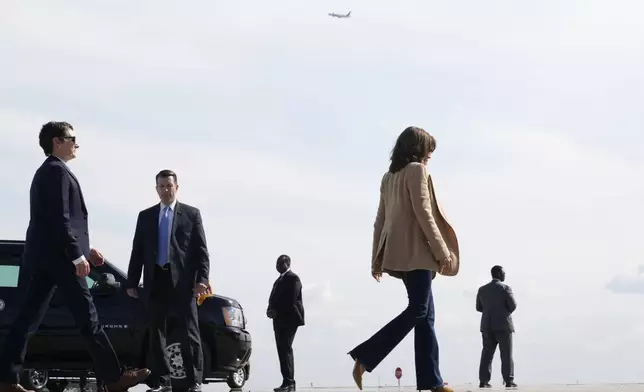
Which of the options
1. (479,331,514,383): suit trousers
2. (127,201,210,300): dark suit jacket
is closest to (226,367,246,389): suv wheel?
(127,201,210,300): dark suit jacket

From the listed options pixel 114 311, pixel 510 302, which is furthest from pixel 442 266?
pixel 510 302

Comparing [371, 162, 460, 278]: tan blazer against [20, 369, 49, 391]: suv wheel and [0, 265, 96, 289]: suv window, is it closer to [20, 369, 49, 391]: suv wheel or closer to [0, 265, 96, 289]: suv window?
[0, 265, 96, 289]: suv window

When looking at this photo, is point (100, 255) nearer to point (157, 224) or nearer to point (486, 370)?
point (157, 224)

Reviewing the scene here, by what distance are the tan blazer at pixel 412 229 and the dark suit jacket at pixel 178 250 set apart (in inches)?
72.7

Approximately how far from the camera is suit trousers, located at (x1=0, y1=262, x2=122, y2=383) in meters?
8.80

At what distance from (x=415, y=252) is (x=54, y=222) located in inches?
109

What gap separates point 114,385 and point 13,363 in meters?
0.79

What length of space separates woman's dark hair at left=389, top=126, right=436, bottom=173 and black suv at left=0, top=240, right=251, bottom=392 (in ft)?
15.5

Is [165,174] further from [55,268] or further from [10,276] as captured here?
[10,276]

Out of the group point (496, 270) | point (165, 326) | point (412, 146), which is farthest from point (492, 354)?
point (412, 146)

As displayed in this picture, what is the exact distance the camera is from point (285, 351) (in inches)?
572

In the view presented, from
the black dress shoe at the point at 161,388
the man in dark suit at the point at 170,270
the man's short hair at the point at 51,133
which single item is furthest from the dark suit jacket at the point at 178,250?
the man's short hair at the point at 51,133

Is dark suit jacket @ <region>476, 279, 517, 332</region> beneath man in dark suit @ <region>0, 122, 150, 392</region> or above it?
above

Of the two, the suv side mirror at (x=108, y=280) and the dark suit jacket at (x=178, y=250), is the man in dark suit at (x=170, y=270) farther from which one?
the suv side mirror at (x=108, y=280)
